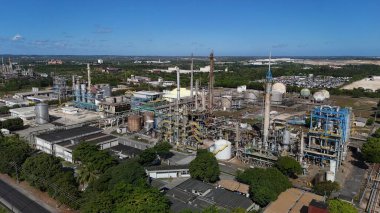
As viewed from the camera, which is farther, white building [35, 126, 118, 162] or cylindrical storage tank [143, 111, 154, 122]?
cylindrical storage tank [143, 111, 154, 122]

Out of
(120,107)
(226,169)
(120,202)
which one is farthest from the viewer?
(120,107)

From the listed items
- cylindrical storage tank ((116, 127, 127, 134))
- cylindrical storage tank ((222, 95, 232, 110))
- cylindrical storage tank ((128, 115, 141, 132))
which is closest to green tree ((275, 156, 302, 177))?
cylindrical storage tank ((128, 115, 141, 132))

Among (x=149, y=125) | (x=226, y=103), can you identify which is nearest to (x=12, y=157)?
(x=149, y=125)

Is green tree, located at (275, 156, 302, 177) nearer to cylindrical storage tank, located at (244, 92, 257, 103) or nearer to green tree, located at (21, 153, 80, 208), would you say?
green tree, located at (21, 153, 80, 208)

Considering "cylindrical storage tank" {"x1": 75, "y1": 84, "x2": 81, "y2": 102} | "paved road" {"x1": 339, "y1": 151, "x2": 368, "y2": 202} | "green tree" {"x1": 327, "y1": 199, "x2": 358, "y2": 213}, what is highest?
"cylindrical storage tank" {"x1": 75, "y1": 84, "x2": 81, "y2": 102}

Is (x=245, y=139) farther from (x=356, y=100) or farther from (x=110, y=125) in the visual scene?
(x=356, y=100)

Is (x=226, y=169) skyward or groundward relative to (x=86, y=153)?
groundward

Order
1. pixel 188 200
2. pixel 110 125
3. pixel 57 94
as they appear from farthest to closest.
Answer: pixel 57 94, pixel 110 125, pixel 188 200

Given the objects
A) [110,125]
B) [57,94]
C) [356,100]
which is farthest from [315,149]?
[57,94]
